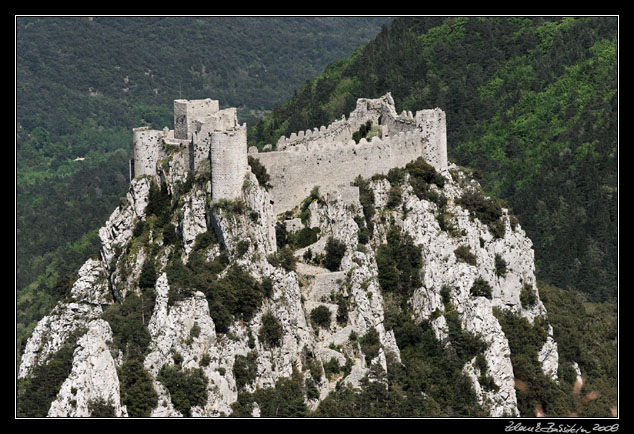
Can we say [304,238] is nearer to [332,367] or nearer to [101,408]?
[332,367]

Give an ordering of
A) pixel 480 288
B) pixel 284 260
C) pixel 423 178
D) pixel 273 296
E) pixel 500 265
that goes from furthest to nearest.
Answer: pixel 500 265 < pixel 423 178 < pixel 480 288 < pixel 284 260 < pixel 273 296

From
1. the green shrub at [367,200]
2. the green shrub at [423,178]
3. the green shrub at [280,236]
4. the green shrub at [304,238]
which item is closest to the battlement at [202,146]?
the green shrub at [280,236]

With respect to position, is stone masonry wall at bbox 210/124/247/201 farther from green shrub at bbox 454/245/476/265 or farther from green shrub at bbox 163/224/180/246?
green shrub at bbox 454/245/476/265

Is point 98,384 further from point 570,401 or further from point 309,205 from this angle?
point 570,401

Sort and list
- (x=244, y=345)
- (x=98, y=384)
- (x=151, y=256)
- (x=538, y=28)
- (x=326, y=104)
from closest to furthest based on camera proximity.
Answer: (x=98, y=384) < (x=244, y=345) < (x=151, y=256) < (x=326, y=104) < (x=538, y=28)

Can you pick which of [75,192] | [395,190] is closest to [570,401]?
Result: [395,190]

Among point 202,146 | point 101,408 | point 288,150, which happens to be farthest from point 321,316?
point 101,408

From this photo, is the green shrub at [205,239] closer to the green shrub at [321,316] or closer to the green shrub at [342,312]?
the green shrub at [321,316]
